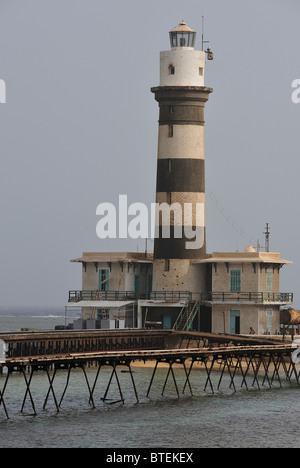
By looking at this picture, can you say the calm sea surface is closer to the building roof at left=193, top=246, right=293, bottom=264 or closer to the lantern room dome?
the building roof at left=193, top=246, right=293, bottom=264

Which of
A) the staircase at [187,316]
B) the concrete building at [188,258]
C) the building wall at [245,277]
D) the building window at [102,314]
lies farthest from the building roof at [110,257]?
the building wall at [245,277]

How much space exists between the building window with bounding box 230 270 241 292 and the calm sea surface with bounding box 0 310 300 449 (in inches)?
632

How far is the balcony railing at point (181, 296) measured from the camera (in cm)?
9612

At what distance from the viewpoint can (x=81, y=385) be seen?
266 ft

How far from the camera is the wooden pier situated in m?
72.2

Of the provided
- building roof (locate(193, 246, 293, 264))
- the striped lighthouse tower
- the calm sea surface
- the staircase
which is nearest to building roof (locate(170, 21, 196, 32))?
the striped lighthouse tower

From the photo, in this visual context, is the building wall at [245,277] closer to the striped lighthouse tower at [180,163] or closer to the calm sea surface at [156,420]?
the striped lighthouse tower at [180,163]

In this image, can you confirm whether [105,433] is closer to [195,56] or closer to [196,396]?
[196,396]

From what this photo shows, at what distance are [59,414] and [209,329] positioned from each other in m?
32.0

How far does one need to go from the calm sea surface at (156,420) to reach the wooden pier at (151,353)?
66 cm

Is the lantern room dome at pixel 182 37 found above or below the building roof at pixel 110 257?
above

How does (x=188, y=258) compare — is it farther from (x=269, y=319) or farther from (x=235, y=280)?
(x=269, y=319)

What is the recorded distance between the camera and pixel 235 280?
9688 cm
